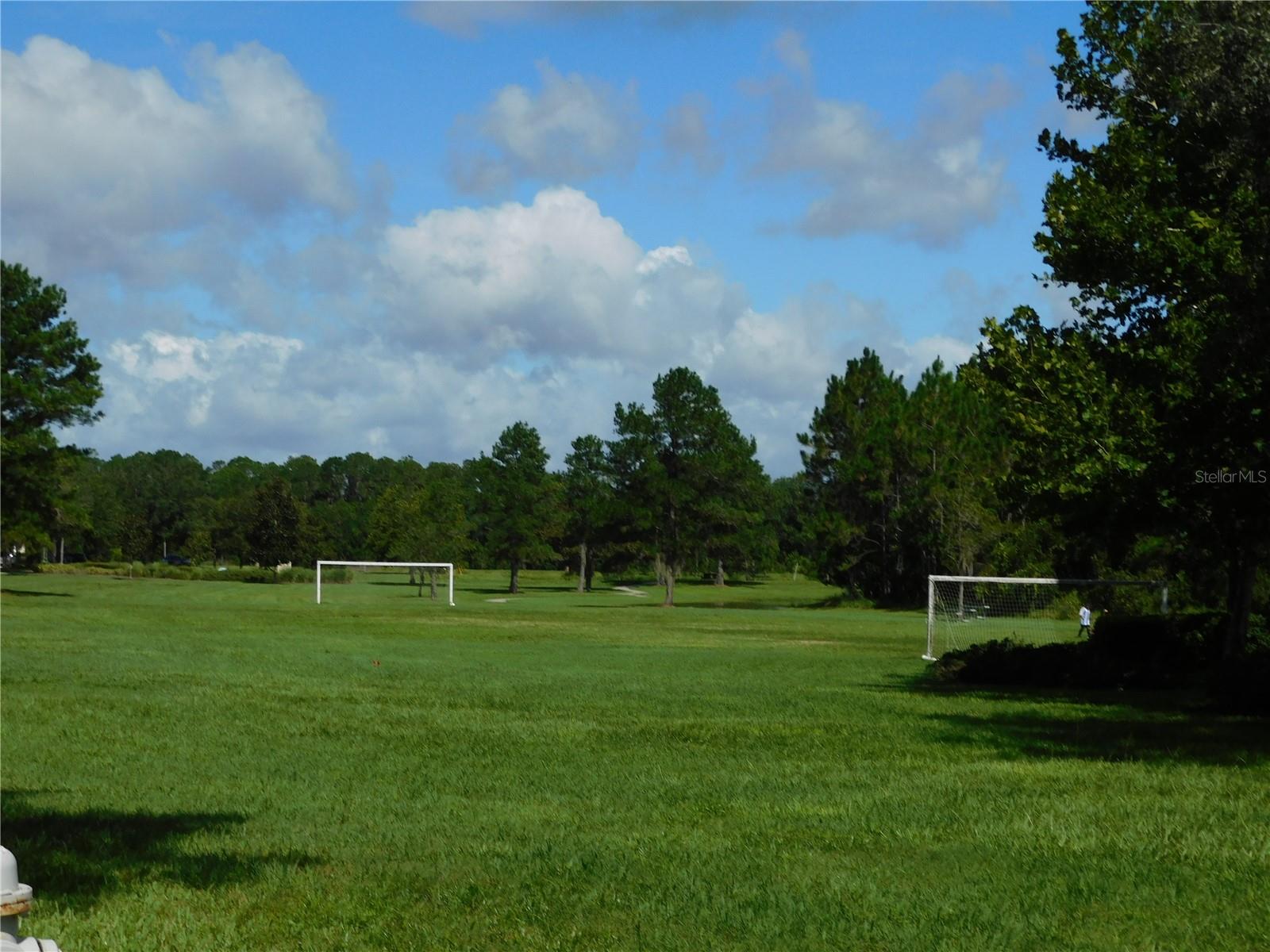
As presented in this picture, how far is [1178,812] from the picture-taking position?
10727mm

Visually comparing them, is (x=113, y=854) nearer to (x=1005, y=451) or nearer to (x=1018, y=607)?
(x=1018, y=607)

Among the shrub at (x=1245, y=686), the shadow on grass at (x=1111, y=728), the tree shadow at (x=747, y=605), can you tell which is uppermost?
the shrub at (x=1245, y=686)

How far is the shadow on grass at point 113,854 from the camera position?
8211 mm

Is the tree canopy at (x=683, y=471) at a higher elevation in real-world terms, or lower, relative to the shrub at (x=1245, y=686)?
higher

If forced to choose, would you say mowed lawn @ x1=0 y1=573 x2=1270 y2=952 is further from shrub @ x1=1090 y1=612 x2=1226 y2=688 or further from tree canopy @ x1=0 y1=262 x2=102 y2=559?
tree canopy @ x1=0 y1=262 x2=102 y2=559

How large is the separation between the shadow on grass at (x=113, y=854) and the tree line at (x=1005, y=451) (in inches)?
434

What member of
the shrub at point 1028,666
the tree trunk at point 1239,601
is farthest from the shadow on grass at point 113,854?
the shrub at point 1028,666

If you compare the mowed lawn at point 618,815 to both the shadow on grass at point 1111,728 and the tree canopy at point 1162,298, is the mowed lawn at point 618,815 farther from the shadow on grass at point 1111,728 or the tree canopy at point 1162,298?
the tree canopy at point 1162,298

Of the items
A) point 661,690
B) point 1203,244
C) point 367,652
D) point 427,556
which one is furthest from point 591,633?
point 427,556

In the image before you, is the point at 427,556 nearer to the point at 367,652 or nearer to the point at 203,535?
the point at 203,535

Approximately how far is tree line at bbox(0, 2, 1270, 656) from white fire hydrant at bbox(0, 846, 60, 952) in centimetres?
1364

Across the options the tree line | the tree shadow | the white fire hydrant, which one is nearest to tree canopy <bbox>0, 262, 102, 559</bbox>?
the tree line

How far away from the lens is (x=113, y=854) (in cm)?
899

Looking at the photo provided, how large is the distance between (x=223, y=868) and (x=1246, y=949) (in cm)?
569
